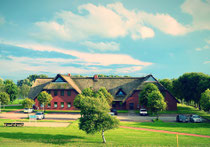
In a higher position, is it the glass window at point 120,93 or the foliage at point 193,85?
the foliage at point 193,85

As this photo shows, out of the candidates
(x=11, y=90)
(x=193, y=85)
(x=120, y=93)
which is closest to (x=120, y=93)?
(x=120, y=93)

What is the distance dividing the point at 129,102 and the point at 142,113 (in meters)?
9.73

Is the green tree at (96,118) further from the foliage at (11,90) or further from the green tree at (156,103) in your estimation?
the foliage at (11,90)

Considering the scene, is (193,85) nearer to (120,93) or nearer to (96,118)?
(120,93)

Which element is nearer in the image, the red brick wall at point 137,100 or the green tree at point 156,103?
the green tree at point 156,103

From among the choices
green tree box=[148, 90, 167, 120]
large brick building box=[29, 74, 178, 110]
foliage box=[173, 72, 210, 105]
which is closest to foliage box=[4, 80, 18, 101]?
large brick building box=[29, 74, 178, 110]

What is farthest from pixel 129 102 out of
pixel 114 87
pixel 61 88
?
pixel 61 88

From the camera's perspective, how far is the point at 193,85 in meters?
55.4

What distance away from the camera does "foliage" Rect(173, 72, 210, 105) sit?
169ft

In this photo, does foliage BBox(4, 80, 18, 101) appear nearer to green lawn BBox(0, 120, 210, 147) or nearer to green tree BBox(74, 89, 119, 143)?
green lawn BBox(0, 120, 210, 147)

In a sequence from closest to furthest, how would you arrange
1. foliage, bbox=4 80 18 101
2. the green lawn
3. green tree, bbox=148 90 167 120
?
the green lawn < green tree, bbox=148 90 167 120 < foliage, bbox=4 80 18 101

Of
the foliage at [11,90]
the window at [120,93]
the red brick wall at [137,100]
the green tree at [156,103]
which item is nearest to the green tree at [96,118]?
the green tree at [156,103]

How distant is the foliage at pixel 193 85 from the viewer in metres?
51.7

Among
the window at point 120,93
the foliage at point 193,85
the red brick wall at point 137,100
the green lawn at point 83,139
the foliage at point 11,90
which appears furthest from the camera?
the foliage at point 11,90
